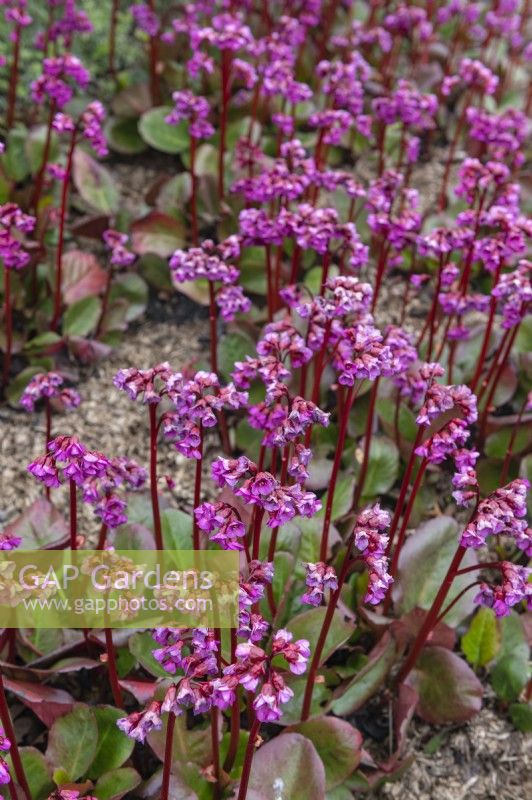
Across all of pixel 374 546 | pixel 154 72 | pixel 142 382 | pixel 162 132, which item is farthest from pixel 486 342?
pixel 154 72

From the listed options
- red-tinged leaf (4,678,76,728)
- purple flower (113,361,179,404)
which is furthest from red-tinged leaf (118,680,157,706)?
purple flower (113,361,179,404)

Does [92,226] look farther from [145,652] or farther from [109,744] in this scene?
[109,744]

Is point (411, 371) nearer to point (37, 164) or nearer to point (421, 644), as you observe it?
point (421, 644)

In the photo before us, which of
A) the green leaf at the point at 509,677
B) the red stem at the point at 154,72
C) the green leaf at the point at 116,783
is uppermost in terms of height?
the red stem at the point at 154,72

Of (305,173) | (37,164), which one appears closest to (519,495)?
(305,173)

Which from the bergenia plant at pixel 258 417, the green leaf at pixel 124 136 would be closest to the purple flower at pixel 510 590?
the bergenia plant at pixel 258 417

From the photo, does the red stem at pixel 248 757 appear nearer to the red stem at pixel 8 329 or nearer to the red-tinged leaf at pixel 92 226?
the red stem at pixel 8 329

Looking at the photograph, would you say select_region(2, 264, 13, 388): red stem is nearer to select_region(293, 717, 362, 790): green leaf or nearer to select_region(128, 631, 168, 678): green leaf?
select_region(128, 631, 168, 678): green leaf
